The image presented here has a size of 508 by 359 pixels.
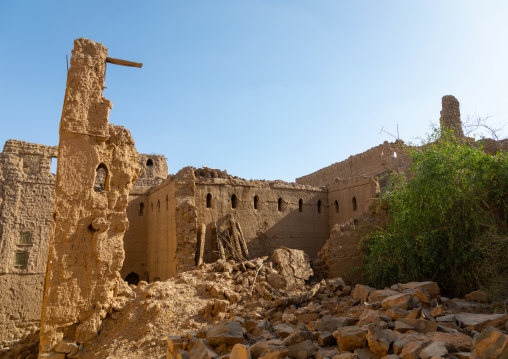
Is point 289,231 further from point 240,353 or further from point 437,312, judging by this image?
point 240,353

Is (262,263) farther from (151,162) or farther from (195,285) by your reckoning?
(151,162)

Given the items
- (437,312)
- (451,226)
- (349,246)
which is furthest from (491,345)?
(349,246)

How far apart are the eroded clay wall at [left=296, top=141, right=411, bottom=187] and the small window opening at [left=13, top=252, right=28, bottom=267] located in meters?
13.3

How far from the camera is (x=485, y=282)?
746 cm

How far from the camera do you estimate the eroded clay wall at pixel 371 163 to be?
1644cm

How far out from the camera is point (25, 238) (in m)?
13.3

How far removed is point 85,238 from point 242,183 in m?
5.54

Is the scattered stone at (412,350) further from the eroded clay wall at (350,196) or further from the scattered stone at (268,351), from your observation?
the eroded clay wall at (350,196)

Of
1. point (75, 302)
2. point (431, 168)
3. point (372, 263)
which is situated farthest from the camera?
Answer: point (372, 263)

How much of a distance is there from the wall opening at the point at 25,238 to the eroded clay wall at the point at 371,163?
42.9 feet

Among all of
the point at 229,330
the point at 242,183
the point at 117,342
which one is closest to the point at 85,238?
the point at 117,342

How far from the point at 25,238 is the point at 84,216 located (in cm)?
671

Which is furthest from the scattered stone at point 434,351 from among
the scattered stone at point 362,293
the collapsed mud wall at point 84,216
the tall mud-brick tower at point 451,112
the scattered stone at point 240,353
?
the tall mud-brick tower at point 451,112

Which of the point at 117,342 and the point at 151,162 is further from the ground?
the point at 151,162
